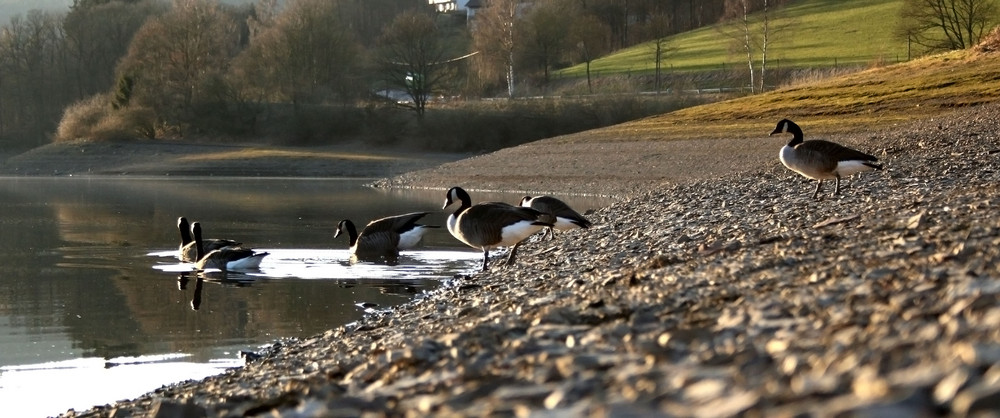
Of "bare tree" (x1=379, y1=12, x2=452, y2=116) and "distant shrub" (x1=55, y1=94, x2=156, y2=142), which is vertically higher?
"bare tree" (x1=379, y1=12, x2=452, y2=116)

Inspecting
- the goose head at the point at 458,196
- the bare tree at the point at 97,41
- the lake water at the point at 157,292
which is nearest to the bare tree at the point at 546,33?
the bare tree at the point at 97,41

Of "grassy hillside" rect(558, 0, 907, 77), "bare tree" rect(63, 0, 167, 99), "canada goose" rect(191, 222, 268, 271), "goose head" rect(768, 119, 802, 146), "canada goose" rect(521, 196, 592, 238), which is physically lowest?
"canada goose" rect(191, 222, 268, 271)

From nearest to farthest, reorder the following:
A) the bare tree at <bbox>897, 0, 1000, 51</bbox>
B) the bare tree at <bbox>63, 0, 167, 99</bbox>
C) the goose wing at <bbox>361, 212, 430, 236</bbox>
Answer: the goose wing at <bbox>361, 212, 430, 236</bbox>, the bare tree at <bbox>897, 0, 1000, 51</bbox>, the bare tree at <bbox>63, 0, 167, 99</bbox>

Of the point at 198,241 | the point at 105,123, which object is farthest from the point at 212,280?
the point at 105,123

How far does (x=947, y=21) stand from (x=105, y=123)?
53610 millimetres

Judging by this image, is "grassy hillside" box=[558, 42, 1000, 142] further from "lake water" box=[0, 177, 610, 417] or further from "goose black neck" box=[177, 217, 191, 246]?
"goose black neck" box=[177, 217, 191, 246]

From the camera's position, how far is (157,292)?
53.7 ft

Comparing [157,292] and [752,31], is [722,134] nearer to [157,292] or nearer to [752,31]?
[157,292]

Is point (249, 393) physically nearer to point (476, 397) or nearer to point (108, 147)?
point (476, 397)

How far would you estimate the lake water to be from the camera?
10.6m

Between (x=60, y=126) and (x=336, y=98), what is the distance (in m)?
17.2

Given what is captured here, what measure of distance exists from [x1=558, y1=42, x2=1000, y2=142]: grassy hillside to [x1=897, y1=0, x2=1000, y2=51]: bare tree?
1224 centimetres

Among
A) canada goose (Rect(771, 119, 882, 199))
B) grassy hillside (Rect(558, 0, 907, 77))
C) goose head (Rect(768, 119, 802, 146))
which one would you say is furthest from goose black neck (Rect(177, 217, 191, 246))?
grassy hillside (Rect(558, 0, 907, 77))

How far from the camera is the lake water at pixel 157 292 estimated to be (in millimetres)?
10648
